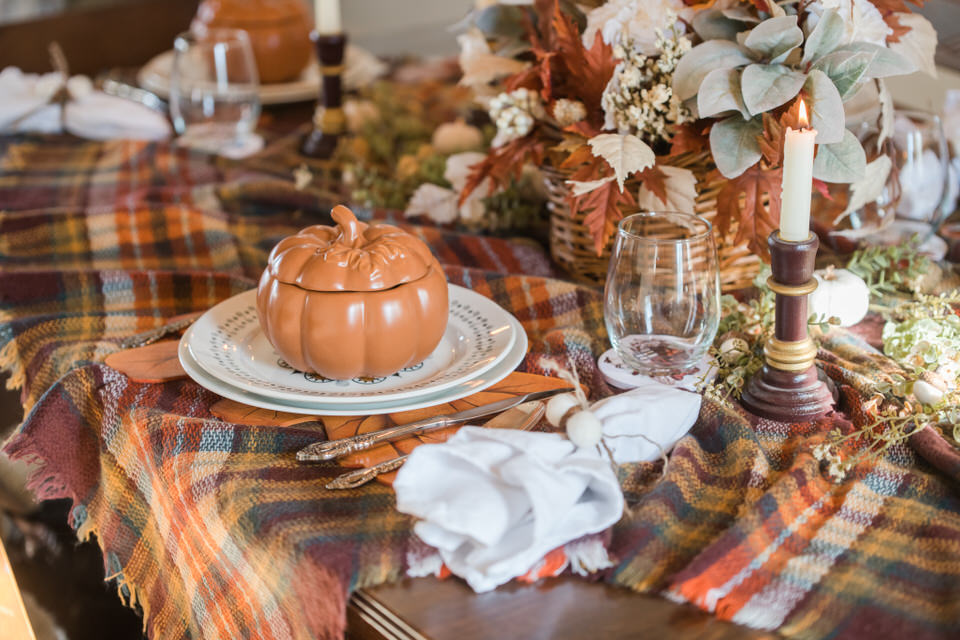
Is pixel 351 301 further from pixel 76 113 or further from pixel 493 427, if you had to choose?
pixel 76 113

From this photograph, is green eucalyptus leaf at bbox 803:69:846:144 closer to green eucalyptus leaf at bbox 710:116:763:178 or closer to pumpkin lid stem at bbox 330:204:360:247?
green eucalyptus leaf at bbox 710:116:763:178

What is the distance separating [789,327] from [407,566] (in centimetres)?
35

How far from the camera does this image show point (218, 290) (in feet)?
3.46

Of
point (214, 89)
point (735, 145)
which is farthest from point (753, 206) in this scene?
point (214, 89)

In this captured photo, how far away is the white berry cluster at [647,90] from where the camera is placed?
2.84 feet

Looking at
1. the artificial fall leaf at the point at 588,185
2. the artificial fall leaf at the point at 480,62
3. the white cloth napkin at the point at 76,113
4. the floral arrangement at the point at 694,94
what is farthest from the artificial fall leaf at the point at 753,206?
the white cloth napkin at the point at 76,113

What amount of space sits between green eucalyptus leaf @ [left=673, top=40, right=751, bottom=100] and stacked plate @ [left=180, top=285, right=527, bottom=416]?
0.26 m

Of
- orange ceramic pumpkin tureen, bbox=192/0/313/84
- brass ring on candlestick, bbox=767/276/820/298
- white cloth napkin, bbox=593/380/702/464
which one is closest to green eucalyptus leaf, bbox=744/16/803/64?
brass ring on candlestick, bbox=767/276/820/298

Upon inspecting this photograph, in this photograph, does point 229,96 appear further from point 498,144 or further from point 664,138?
point 664,138

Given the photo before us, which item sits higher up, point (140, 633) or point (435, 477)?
point (435, 477)

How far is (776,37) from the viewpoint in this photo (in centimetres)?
80

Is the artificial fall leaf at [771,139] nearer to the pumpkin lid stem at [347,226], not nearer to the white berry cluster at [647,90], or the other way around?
the white berry cluster at [647,90]

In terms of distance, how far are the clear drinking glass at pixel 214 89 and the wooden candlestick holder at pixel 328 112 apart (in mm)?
111

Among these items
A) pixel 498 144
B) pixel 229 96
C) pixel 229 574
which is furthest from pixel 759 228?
pixel 229 96
